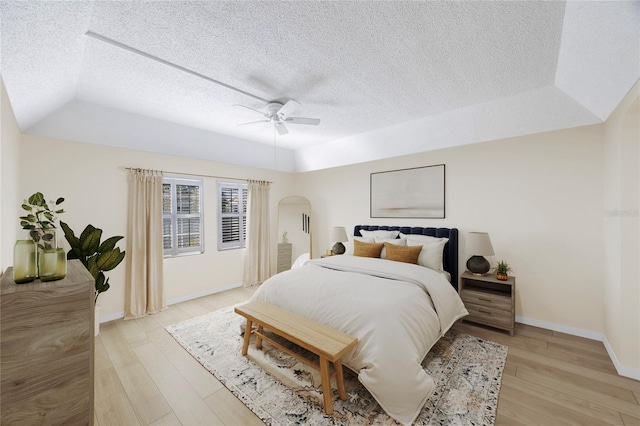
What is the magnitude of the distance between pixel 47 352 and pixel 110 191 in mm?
2782

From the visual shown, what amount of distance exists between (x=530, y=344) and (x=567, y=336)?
0.55m

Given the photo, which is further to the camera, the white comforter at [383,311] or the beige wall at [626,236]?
the beige wall at [626,236]

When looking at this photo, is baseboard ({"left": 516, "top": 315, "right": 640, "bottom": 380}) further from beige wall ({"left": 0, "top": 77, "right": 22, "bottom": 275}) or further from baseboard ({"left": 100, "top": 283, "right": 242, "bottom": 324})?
beige wall ({"left": 0, "top": 77, "right": 22, "bottom": 275})

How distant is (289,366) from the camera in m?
2.23

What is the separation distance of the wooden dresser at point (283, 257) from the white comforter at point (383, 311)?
7.12 ft

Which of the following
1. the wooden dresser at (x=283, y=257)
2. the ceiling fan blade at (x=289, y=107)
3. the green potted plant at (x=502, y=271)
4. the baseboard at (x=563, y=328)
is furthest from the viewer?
the wooden dresser at (x=283, y=257)

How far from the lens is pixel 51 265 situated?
3.88ft

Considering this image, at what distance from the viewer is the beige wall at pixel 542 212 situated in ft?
8.78

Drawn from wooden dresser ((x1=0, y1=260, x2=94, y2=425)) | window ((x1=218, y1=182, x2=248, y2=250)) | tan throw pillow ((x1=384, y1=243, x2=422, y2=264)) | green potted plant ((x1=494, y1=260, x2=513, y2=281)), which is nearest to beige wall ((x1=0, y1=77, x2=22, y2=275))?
wooden dresser ((x1=0, y1=260, x2=94, y2=425))

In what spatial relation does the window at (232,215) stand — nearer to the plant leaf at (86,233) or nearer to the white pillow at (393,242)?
the plant leaf at (86,233)

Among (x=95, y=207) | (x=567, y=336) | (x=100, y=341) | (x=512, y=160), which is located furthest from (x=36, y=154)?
(x=567, y=336)

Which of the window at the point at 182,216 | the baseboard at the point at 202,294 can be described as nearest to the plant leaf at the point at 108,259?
the window at the point at 182,216

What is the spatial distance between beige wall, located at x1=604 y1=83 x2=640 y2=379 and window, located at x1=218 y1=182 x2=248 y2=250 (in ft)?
15.5

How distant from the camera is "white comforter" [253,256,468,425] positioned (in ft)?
5.58
